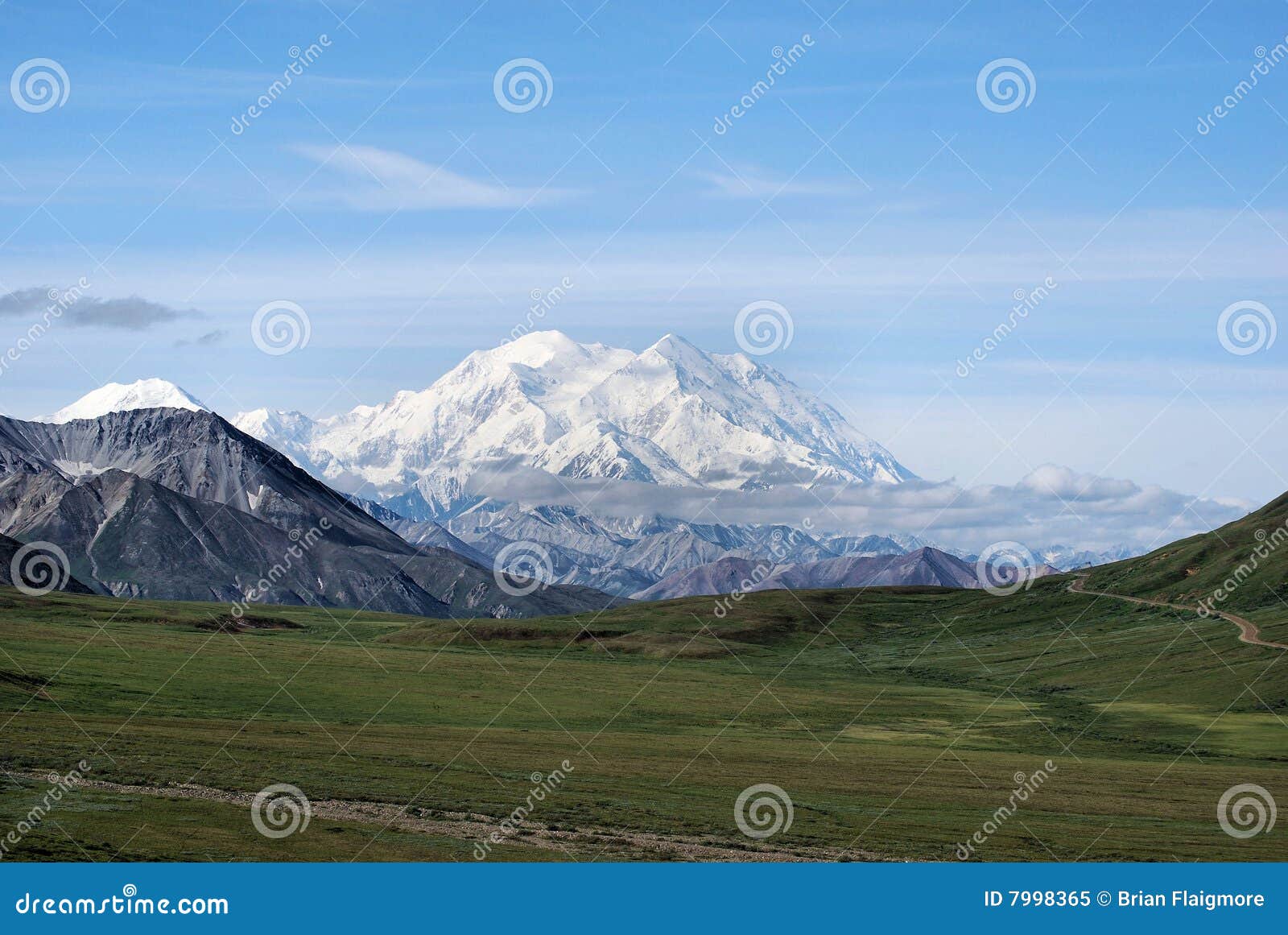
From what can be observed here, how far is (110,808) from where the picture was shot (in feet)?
227

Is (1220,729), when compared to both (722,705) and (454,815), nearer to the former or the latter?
(722,705)

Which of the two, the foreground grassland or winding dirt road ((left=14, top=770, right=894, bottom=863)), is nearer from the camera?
winding dirt road ((left=14, top=770, right=894, bottom=863))

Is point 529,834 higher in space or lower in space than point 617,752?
lower

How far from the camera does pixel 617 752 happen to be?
369 feet

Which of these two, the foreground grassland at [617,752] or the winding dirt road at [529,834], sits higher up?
the foreground grassland at [617,752]

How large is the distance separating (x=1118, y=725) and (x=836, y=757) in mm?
47537

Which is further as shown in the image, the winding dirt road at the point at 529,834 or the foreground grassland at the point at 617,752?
the foreground grassland at the point at 617,752

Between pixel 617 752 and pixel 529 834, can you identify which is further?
pixel 617 752

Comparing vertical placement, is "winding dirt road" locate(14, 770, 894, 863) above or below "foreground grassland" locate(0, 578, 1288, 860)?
below

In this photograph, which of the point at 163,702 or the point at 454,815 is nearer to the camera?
the point at 454,815

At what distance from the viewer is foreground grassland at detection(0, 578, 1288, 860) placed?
71000 millimetres

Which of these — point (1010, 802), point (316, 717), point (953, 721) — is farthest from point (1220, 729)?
point (316, 717)

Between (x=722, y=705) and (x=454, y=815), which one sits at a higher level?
(x=722, y=705)

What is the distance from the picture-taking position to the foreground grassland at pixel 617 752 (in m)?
71.0
